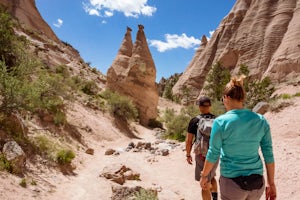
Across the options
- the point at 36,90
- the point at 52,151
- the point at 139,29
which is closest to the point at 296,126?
the point at 52,151

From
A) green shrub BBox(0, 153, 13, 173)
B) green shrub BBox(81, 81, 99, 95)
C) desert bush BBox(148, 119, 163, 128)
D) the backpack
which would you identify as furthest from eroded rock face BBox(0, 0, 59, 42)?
the backpack

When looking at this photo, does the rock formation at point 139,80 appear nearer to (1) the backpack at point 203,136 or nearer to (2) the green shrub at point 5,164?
(2) the green shrub at point 5,164

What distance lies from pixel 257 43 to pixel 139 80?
22401mm

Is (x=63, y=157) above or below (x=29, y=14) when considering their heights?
below

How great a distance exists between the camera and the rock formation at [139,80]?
79.3ft

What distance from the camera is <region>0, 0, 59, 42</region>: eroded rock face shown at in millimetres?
37578

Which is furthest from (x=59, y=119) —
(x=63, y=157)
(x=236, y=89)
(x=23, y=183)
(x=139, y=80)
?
(x=139, y=80)

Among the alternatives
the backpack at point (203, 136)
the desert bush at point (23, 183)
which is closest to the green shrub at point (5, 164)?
the desert bush at point (23, 183)

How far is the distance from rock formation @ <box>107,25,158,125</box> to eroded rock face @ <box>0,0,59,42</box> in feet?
65.9

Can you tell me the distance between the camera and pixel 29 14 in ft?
132

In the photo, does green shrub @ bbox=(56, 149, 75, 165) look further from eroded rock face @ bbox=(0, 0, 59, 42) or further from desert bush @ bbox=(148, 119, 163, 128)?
eroded rock face @ bbox=(0, 0, 59, 42)

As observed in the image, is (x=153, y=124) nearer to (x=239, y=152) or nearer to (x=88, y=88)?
(x=88, y=88)

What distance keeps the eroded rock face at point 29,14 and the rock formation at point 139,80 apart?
65.9 feet

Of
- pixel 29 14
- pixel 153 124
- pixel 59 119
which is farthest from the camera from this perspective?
pixel 29 14
